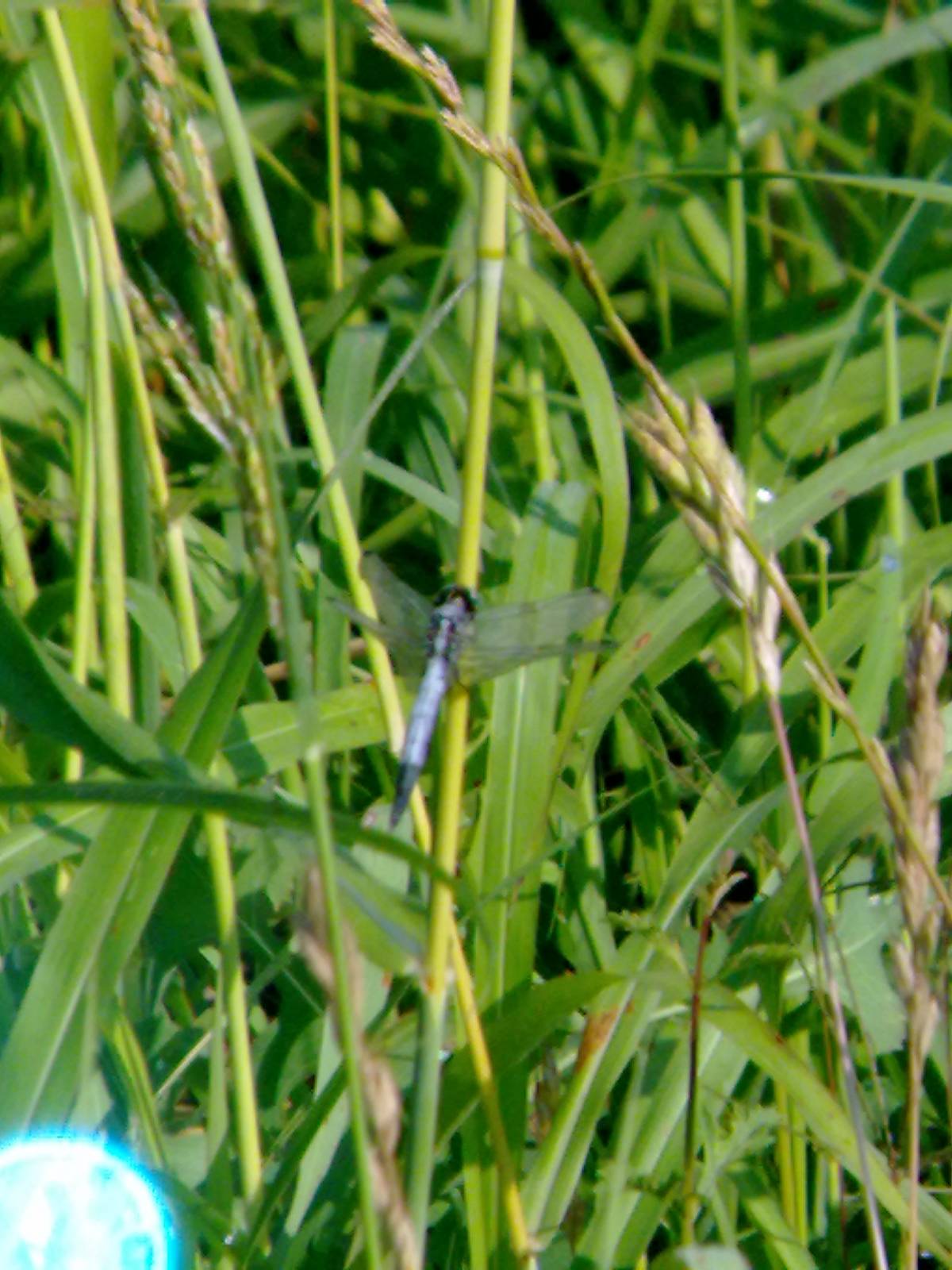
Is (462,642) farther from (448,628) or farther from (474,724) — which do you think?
(474,724)

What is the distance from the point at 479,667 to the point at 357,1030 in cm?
56

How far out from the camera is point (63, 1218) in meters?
1.11

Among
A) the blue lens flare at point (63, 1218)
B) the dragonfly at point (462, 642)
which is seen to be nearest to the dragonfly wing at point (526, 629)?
the dragonfly at point (462, 642)

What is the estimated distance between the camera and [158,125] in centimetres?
102

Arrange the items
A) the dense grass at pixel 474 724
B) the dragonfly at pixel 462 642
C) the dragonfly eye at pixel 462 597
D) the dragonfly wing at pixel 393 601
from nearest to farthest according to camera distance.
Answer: the dense grass at pixel 474 724, the dragonfly eye at pixel 462 597, the dragonfly at pixel 462 642, the dragonfly wing at pixel 393 601

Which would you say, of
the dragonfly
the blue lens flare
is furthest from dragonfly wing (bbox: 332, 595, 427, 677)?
the blue lens flare

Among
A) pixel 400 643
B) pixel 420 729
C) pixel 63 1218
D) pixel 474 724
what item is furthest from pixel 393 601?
pixel 63 1218

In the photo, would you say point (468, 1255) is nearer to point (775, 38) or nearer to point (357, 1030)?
point (357, 1030)

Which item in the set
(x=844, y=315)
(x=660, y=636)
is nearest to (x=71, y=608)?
(x=660, y=636)

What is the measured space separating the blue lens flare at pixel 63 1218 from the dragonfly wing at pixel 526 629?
51 cm

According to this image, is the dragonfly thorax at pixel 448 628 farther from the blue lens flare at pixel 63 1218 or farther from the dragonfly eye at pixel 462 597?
the blue lens flare at pixel 63 1218

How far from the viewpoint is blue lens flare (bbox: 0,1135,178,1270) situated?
3.60 ft

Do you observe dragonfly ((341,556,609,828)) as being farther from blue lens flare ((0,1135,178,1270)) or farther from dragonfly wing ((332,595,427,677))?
blue lens flare ((0,1135,178,1270))

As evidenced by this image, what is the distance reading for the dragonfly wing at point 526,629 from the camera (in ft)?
4.42
